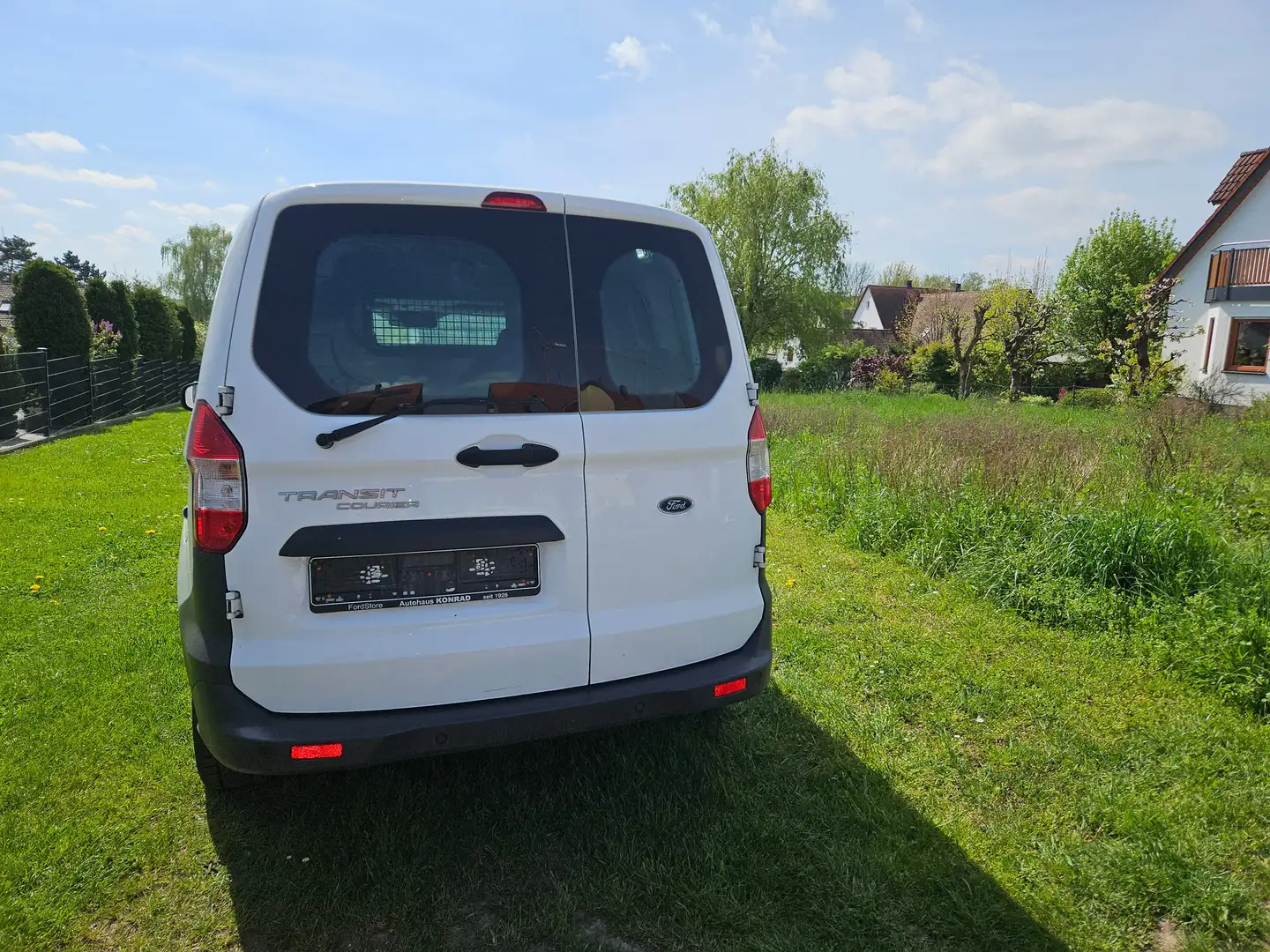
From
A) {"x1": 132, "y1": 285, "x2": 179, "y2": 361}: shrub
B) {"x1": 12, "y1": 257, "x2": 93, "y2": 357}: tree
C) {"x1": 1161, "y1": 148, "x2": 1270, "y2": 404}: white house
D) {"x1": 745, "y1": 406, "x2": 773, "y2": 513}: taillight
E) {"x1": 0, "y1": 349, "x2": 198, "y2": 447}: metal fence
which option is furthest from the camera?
{"x1": 1161, "y1": 148, "x2": 1270, "y2": 404}: white house

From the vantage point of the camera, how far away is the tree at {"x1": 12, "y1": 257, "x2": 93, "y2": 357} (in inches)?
580

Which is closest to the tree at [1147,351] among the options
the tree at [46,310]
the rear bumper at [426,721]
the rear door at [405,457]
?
the rear bumper at [426,721]

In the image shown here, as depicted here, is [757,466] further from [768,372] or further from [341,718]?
[768,372]

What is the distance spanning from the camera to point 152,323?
21.5m

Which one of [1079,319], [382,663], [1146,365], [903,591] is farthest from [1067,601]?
[1079,319]

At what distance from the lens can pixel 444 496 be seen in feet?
7.42

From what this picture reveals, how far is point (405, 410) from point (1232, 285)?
32.8m

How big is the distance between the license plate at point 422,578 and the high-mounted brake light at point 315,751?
38 centimetres

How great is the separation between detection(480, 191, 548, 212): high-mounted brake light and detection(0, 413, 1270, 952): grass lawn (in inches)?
84.8

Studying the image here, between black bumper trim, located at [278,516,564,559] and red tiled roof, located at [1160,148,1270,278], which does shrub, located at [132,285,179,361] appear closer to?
black bumper trim, located at [278,516,564,559]

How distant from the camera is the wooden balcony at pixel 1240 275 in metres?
25.7

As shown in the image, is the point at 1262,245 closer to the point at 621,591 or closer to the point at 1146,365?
the point at 1146,365

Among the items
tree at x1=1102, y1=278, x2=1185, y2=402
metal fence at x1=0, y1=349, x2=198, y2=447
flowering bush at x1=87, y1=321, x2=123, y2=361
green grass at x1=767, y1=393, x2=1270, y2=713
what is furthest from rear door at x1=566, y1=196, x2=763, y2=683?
tree at x1=1102, y1=278, x2=1185, y2=402

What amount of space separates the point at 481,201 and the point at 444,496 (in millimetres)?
943
